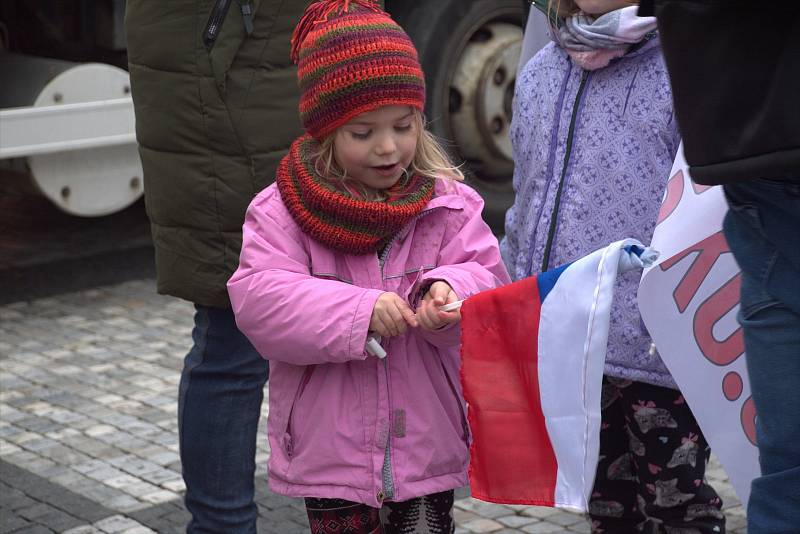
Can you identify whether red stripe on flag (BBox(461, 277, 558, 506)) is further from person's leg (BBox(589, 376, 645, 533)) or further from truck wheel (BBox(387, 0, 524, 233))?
truck wheel (BBox(387, 0, 524, 233))

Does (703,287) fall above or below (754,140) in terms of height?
below

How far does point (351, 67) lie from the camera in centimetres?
281

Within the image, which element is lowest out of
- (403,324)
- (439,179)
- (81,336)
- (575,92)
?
(81,336)

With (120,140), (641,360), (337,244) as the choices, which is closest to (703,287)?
(641,360)

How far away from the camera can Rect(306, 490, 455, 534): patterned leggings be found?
290 cm

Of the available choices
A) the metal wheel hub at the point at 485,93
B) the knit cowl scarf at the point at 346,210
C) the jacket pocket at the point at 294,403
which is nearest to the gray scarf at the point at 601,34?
the knit cowl scarf at the point at 346,210

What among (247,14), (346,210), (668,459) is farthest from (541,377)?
(247,14)

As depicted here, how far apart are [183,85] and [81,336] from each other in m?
2.88

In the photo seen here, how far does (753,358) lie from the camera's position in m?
2.31

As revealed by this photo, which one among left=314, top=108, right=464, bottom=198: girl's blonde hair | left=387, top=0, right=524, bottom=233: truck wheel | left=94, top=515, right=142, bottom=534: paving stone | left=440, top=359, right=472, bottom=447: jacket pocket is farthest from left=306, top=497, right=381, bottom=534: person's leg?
left=387, top=0, right=524, bottom=233: truck wheel

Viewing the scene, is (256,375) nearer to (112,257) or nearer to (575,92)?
(575,92)

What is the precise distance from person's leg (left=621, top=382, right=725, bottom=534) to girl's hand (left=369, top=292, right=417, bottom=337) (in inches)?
28.0

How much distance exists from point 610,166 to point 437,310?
664 millimetres

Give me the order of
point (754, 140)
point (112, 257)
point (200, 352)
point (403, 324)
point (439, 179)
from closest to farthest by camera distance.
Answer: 1. point (754, 140)
2. point (403, 324)
3. point (439, 179)
4. point (200, 352)
5. point (112, 257)
